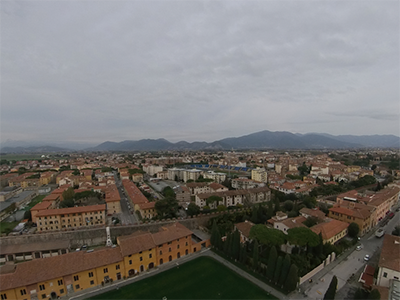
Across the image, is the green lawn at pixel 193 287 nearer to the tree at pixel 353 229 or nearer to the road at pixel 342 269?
the road at pixel 342 269

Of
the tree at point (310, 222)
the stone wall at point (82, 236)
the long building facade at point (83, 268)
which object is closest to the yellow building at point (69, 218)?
the stone wall at point (82, 236)

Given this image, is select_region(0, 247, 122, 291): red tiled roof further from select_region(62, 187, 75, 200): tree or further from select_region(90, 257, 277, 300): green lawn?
select_region(62, 187, 75, 200): tree

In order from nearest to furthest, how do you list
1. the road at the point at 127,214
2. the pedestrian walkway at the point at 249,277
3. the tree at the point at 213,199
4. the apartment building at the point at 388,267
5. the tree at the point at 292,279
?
the apartment building at the point at 388,267 < the tree at the point at 292,279 < the pedestrian walkway at the point at 249,277 < the road at the point at 127,214 < the tree at the point at 213,199

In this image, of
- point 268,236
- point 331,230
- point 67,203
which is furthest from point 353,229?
point 67,203

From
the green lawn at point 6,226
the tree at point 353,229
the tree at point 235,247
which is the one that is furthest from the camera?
the green lawn at point 6,226

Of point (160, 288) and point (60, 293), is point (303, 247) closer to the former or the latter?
point (160, 288)

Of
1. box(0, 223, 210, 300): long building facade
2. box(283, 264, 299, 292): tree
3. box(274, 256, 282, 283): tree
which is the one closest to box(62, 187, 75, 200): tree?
box(0, 223, 210, 300): long building facade

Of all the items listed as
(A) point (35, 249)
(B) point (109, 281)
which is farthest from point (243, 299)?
(A) point (35, 249)
